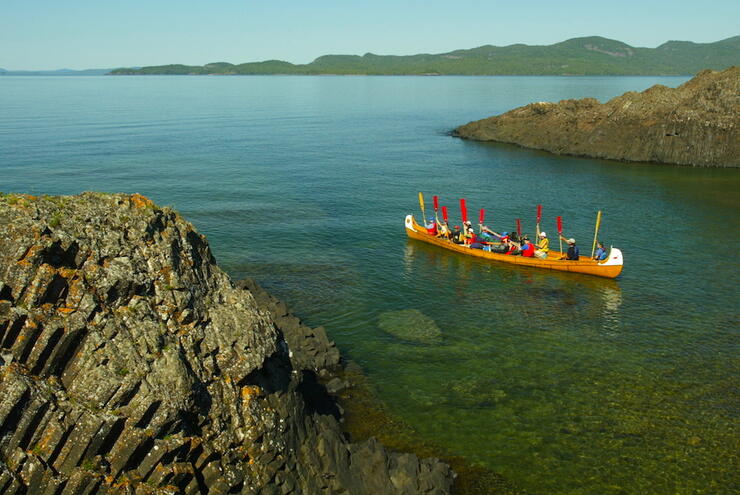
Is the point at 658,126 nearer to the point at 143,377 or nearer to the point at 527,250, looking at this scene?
the point at 527,250

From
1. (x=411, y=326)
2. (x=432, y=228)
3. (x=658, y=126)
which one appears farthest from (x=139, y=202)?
(x=658, y=126)

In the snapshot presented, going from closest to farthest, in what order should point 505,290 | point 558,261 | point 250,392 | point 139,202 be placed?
point 250,392, point 139,202, point 505,290, point 558,261

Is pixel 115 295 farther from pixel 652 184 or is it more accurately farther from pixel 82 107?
pixel 82 107

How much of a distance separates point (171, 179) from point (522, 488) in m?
60.9

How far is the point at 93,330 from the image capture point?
16328mm

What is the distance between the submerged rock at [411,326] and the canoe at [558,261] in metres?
11.9

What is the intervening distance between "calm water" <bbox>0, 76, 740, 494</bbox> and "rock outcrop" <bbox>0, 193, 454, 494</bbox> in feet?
20.6

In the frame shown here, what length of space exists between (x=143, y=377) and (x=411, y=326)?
18422 millimetres

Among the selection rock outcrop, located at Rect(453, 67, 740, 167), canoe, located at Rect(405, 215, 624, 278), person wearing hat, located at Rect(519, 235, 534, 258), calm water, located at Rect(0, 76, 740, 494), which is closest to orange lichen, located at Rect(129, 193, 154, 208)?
calm water, located at Rect(0, 76, 740, 494)

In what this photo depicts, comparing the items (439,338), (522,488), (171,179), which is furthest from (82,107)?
(522,488)

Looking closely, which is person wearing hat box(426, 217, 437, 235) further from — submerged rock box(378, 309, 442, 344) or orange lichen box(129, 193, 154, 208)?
orange lichen box(129, 193, 154, 208)

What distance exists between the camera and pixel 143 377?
52.9 ft

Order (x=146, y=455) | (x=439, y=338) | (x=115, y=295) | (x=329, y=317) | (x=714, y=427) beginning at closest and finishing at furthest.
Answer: (x=146, y=455)
(x=115, y=295)
(x=714, y=427)
(x=439, y=338)
(x=329, y=317)

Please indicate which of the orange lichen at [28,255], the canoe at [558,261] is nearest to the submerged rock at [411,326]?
the canoe at [558,261]
